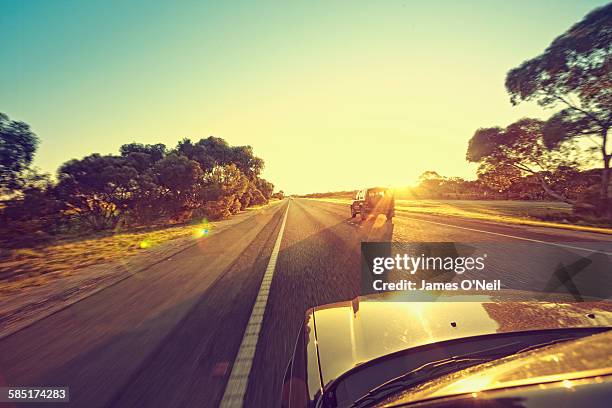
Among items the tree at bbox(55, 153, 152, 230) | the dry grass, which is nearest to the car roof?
the dry grass

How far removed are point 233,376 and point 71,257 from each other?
38.6 ft

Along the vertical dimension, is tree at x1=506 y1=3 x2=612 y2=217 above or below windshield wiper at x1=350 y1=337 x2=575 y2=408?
above

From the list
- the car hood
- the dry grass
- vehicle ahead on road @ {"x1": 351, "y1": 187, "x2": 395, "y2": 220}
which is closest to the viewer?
the car hood

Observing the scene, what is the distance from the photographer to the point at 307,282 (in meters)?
5.63

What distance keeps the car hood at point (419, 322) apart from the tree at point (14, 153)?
16663 millimetres

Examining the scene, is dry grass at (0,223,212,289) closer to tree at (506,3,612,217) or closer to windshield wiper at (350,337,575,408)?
windshield wiper at (350,337,575,408)

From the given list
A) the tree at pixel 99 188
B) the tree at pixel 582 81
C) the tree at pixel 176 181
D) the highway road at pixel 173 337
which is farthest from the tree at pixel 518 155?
the tree at pixel 99 188

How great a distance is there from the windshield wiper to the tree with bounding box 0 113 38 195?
682 inches

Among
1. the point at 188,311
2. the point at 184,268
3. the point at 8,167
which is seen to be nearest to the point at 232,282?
the point at 188,311

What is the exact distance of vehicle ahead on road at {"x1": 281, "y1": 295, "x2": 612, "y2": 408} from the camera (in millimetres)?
818

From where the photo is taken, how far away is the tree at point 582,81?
16891mm

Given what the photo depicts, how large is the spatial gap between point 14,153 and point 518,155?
34.1 meters

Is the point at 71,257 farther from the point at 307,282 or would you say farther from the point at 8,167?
the point at 307,282

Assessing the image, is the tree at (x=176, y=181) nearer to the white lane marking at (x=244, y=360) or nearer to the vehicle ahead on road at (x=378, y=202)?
the vehicle ahead on road at (x=378, y=202)
